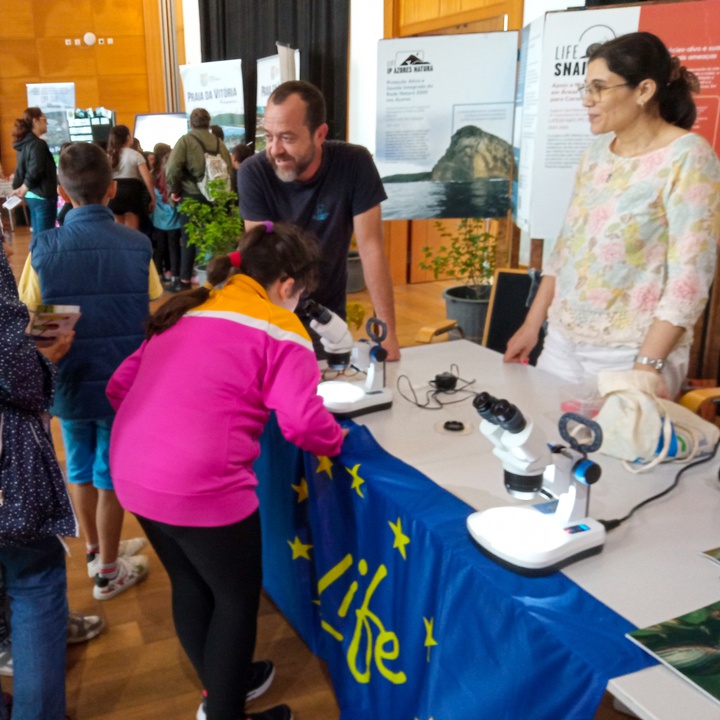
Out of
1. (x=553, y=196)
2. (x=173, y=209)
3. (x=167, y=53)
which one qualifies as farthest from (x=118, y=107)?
(x=553, y=196)

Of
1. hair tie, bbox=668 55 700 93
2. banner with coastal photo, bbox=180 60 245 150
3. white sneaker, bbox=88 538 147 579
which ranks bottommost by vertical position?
Answer: white sneaker, bbox=88 538 147 579

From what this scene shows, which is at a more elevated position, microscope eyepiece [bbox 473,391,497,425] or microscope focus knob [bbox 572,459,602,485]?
microscope eyepiece [bbox 473,391,497,425]

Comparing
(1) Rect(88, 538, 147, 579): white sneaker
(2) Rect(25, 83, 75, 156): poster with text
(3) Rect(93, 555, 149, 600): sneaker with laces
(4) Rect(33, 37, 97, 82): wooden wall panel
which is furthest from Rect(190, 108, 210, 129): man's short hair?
(4) Rect(33, 37, 97, 82): wooden wall panel

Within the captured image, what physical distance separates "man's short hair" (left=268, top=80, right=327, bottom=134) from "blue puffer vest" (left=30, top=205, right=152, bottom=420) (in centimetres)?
56

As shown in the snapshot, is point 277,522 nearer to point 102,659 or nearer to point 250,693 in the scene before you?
point 250,693

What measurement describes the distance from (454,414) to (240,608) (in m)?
0.65

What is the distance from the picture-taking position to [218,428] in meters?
1.30

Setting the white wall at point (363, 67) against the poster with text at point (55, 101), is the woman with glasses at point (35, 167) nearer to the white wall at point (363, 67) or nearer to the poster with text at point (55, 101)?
the white wall at point (363, 67)

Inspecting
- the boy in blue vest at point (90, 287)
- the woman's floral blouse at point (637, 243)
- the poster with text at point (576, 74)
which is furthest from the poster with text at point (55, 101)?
the woman's floral blouse at point (637, 243)

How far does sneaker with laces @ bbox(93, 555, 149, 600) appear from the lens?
2.16 m

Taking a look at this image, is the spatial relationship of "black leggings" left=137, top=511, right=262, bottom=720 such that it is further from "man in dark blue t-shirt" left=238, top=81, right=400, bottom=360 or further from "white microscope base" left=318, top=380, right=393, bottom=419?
"man in dark blue t-shirt" left=238, top=81, right=400, bottom=360

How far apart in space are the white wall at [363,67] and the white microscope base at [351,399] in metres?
4.38

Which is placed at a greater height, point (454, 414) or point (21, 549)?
point (454, 414)

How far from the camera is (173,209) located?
242 inches
